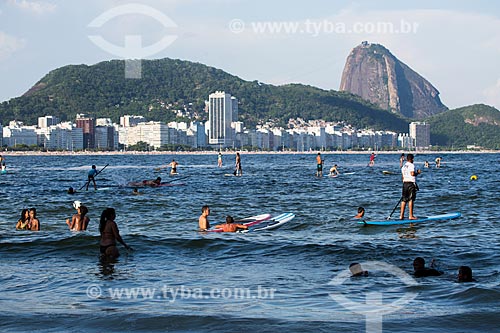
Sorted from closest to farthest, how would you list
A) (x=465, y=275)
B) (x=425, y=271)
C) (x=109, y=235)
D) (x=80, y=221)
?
1. (x=465, y=275)
2. (x=425, y=271)
3. (x=109, y=235)
4. (x=80, y=221)

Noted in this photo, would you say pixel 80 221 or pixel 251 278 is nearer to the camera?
pixel 251 278

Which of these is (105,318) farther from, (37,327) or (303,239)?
(303,239)

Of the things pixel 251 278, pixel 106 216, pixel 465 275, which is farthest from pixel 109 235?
pixel 465 275

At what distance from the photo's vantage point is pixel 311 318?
9953 millimetres

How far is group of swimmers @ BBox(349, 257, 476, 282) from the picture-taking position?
1225 centimetres

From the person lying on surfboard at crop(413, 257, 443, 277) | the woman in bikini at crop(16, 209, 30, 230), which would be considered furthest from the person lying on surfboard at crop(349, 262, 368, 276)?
the woman in bikini at crop(16, 209, 30, 230)

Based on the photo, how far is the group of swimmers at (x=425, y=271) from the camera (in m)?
12.2

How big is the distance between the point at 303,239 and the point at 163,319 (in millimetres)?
8509

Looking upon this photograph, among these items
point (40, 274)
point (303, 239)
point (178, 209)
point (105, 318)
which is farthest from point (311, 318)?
point (178, 209)

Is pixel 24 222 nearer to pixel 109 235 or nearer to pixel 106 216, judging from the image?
pixel 109 235

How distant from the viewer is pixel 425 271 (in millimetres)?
12781

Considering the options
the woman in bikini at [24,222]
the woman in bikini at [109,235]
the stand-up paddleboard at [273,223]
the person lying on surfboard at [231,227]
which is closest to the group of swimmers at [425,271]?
the woman in bikini at [109,235]

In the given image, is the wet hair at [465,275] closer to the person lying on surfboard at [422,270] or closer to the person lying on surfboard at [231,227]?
the person lying on surfboard at [422,270]

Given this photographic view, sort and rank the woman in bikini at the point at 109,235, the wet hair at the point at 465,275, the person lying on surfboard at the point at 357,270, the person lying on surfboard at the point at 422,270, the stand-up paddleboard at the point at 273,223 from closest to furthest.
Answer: the wet hair at the point at 465,275
the person lying on surfboard at the point at 422,270
the person lying on surfboard at the point at 357,270
the woman in bikini at the point at 109,235
the stand-up paddleboard at the point at 273,223
